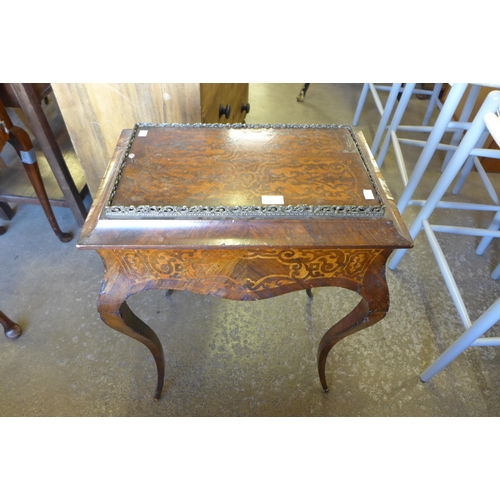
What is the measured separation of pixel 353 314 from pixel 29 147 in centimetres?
137

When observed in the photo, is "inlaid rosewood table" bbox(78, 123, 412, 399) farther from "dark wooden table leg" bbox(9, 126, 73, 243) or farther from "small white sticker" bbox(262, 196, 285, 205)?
"dark wooden table leg" bbox(9, 126, 73, 243)

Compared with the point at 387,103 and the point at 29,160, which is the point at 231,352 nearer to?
the point at 29,160

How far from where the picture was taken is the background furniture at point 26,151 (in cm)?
120

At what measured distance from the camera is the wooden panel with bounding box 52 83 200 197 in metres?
1.09

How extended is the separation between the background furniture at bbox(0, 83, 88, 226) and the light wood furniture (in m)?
0.11

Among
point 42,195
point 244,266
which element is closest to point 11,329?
point 42,195

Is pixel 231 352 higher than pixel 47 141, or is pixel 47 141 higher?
pixel 47 141

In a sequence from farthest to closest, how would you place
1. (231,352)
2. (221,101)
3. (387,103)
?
(387,103), (221,101), (231,352)

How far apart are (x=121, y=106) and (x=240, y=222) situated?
776mm

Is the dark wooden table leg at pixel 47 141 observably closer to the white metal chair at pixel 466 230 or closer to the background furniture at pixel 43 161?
the background furniture at pixel 43 161

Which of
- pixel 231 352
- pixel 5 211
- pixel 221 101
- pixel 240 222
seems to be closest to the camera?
pixel 240 222

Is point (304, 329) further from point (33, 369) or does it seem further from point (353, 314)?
point (33, 369)

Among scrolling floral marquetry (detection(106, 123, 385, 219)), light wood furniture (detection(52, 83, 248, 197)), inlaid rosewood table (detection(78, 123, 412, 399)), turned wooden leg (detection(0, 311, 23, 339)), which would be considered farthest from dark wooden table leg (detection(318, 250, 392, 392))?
turned wooden leg (detection(0, 311, 23, 339))

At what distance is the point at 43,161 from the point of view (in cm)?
175
